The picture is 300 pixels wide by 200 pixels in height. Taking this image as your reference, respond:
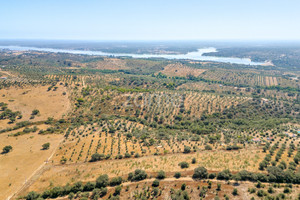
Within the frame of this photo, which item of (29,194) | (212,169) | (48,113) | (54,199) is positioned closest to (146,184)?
(212,169)

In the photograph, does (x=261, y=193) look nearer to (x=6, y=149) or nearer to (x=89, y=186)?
(x=89, y=186)

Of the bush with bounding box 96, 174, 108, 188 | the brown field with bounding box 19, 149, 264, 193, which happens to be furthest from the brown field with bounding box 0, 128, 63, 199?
the bush with bounding box 96, 174, 108, 188

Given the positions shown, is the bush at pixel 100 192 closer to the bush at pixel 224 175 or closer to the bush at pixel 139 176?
the bush at pixel 139 176

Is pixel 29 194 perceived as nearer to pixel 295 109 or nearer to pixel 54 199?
pixel 54 199

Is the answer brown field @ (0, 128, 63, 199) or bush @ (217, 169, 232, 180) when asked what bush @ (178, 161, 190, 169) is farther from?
brown field @ (0, 128, 63, 199)

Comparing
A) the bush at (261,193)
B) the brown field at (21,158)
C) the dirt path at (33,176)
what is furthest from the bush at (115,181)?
the bush at (261,193)

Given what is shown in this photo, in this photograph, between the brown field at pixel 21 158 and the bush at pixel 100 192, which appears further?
the brown field at pixel 21 158
